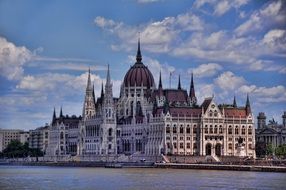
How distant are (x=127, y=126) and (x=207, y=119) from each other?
20152mm

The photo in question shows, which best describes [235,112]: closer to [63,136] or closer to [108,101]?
[108,101]

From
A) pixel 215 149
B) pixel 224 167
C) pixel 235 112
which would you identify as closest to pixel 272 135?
pixel 235 112

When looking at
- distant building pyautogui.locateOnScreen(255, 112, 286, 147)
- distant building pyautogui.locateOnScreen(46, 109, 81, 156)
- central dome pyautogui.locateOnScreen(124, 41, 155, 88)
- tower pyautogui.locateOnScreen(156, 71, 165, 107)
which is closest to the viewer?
tower pyautogui.locateOnScreen(156, 71, 165, 107)

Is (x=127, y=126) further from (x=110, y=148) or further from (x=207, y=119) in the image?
(x=207, y=119)

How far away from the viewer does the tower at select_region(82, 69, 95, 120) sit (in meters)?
169

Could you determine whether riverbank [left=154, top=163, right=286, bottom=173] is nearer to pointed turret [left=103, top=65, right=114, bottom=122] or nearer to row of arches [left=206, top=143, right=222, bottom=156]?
row of arches [left=206, top=143, right=222, bottom=156]

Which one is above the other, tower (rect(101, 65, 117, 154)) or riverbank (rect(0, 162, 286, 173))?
tower (rect(101, 65, 117, 154))

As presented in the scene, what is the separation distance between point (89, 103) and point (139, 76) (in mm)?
13014

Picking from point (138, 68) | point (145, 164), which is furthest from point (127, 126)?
point (145, 164)

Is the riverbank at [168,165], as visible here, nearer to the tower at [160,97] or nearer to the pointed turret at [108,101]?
the pointed turret at [108,101]

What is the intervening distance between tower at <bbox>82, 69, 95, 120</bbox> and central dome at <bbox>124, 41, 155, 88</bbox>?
9166 millimetres

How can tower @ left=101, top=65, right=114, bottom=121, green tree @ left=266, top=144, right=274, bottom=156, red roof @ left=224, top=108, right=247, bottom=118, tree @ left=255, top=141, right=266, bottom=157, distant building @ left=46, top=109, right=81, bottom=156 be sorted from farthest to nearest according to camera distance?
1. distant building @ left=46, top=109, right=81, bottom=156
2. tower @ left=101, top=65, right=114, bottom=121
3. tree @ left=255, top=141, right=266, bottom=157
4. green tree @ left=266, top=144, right=274, bottom=156
5. red roof @ left=224, top=108, right=247, bottom=118

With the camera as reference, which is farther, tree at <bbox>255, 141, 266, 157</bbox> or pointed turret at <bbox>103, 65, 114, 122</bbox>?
pointed turret at <bbox>103, 65, 114, 122</bbox>

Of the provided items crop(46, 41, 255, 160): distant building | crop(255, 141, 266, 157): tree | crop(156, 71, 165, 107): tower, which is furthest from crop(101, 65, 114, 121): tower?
crop(255, 141, 266, 157): tree
